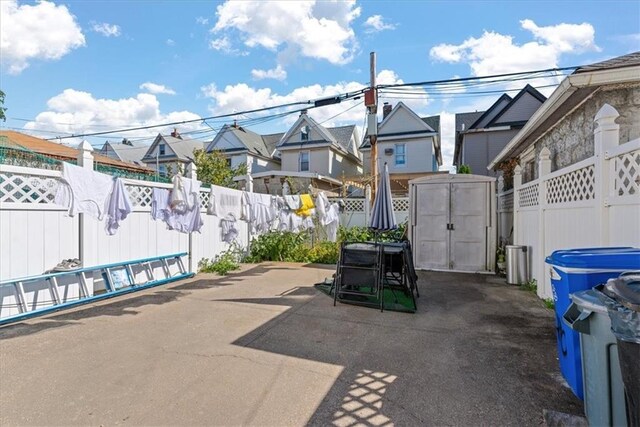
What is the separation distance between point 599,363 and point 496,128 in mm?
16672

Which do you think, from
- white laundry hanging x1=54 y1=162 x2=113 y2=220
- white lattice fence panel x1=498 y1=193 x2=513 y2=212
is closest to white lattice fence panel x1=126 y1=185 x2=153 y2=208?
white laundry hanging x1=54 y1=162 x2=113 y2=220

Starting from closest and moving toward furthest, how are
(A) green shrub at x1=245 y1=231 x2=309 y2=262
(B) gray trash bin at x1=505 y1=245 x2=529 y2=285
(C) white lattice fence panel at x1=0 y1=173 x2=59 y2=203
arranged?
(C) white lattice fence panel at x1=0 y1=173 x2=59 y2=203 < (B) gray trash bin at x1=505 y1=245 x2=529 y2=285 < (A) green shrub at x1=245 y1=231 x2=309 y2=262

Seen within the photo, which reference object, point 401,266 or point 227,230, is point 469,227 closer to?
point 401,266

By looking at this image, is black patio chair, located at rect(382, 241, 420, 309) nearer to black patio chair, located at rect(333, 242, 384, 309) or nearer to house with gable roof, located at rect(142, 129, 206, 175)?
black patio chair, located at rect(333, 242, 384, 309)

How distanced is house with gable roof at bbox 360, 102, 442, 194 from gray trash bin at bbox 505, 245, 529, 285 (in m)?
11.9

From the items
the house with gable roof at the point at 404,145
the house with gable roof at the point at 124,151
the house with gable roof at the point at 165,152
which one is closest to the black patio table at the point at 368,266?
the house with gable roof at the point at 404,145

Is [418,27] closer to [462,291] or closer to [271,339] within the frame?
[462,291]

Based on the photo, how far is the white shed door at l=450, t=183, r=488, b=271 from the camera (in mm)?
8229

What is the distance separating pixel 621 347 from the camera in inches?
64.1

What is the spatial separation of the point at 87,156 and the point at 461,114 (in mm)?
21544

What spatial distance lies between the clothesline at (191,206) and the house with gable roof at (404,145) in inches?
342

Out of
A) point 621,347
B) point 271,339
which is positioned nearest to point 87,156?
point 271,339

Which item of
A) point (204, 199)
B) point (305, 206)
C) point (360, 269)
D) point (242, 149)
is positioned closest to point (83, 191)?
point (204, 199)

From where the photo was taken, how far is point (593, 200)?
144 inches
